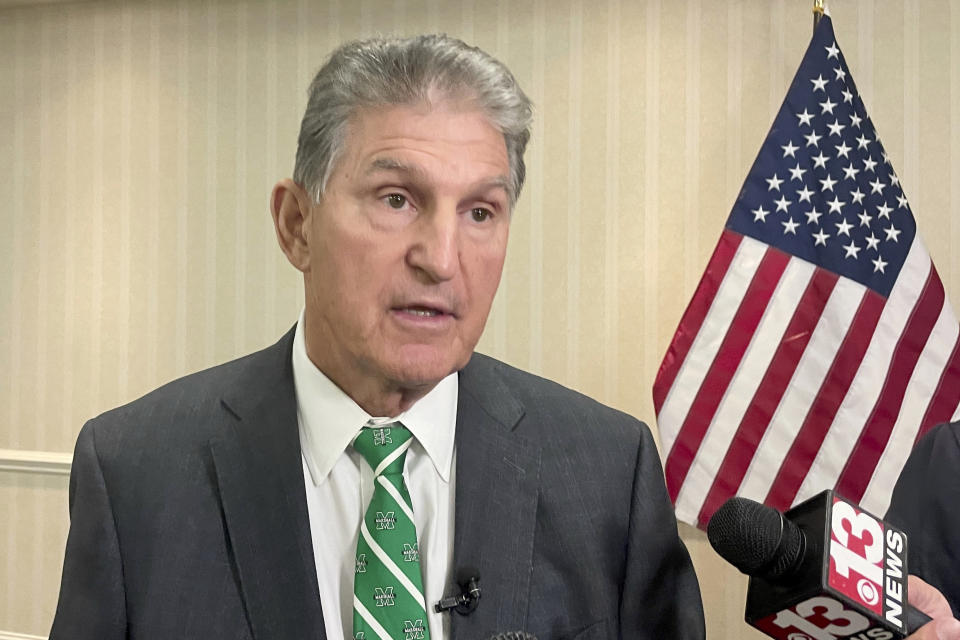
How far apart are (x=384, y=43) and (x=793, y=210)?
1921 mm

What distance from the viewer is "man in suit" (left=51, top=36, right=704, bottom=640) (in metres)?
1.08

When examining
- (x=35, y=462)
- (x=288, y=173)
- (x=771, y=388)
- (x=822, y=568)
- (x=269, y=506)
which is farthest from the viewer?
(x=35, y=462)

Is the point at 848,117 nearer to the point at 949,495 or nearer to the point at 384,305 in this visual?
the point at 949,495

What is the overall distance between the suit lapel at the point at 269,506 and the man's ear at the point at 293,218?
0.55ft

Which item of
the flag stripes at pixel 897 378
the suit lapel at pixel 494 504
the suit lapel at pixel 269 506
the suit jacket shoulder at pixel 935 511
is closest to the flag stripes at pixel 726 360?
the flag stripes at pixel 897 378

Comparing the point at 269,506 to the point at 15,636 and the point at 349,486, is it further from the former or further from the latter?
the point at 15,636

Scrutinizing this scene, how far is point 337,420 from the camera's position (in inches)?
→ 46.8

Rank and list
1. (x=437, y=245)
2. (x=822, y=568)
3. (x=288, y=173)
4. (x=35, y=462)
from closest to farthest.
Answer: (x=822, y=568), (x=437, y=245), (x=288, y=173), (x=35, y=462)

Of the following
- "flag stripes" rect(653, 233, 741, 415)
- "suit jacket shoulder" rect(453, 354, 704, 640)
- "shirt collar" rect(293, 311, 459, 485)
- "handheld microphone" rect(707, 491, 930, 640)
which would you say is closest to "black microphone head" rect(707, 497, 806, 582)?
"handheld microphone" rect(707, 491, 930, 640)

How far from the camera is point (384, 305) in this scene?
3.52 ft

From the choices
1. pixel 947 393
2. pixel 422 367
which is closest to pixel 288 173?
pixel 947 393

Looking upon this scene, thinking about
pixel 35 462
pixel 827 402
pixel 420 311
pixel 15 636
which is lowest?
pixel 15 636

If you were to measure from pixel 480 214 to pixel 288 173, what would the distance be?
8.48 feet

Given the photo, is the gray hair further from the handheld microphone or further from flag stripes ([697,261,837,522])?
flag stripes ([697,261,837,522])
